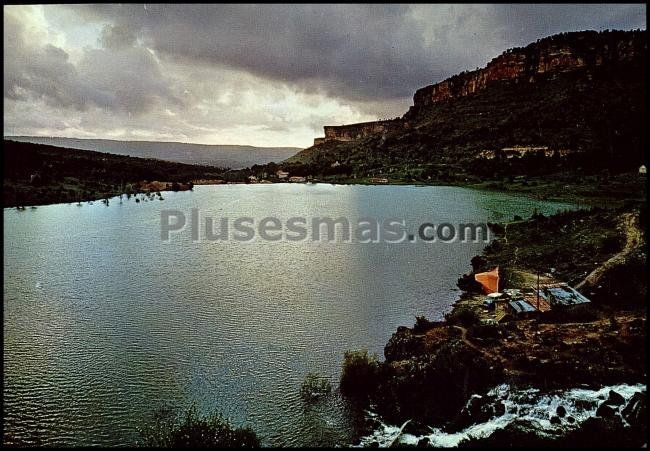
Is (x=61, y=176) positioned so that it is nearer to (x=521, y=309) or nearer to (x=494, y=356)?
(x=521, y=309)

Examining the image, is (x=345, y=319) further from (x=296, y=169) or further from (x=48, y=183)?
(x=296, y=169)

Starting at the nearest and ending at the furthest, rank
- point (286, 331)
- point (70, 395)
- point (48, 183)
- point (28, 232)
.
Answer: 1. point (70, 395)
2. point (286, 331)
3. point (28, 232)
4. point (48, 183)

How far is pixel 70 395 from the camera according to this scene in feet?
42.2

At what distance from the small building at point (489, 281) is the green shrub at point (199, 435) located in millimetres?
13003

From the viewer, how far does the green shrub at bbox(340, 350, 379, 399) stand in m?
12.8

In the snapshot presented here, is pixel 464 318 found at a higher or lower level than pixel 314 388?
higher

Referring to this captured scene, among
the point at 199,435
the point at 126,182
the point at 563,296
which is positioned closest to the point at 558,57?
the point at 126,182

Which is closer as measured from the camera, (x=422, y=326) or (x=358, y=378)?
(x=358, y=378)

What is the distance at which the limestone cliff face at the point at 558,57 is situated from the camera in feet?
263

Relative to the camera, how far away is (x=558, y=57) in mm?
87062

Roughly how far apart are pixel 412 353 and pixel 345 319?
4201mm

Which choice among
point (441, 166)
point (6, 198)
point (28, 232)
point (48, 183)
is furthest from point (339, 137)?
point (28, 232)

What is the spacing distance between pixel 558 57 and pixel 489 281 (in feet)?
263

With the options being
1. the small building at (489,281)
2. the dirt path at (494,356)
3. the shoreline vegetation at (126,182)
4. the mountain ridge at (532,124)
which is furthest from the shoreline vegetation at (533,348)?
the mountain ridge at (532,124)
